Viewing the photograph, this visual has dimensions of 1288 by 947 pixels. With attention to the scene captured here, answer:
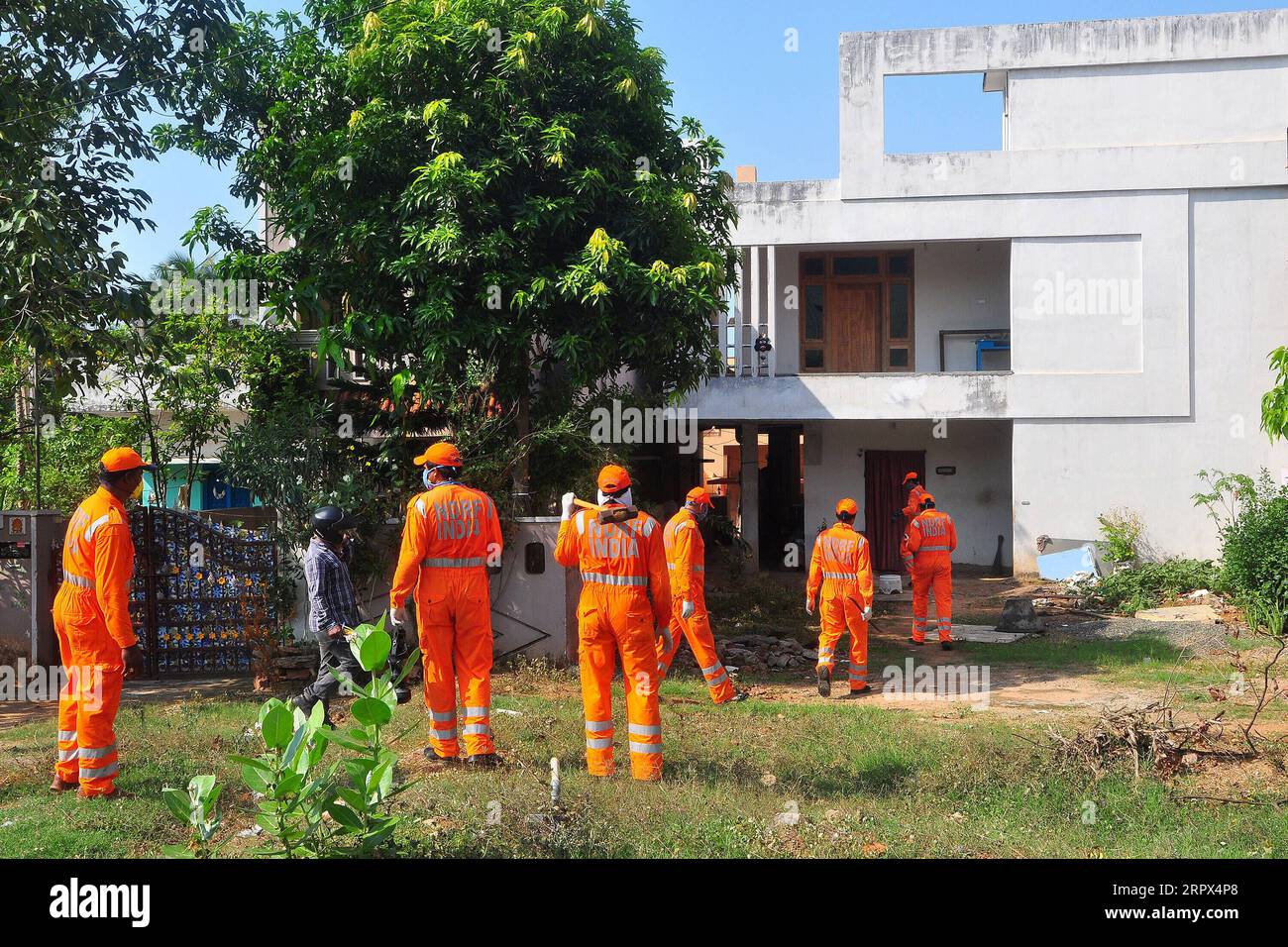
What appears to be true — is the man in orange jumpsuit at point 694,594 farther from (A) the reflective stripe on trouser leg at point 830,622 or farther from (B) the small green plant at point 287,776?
(B) the small green plant at point 287,776

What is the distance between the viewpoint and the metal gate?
397 inches

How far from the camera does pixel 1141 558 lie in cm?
1764

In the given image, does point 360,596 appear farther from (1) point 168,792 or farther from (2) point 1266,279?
(2) point 1266,279

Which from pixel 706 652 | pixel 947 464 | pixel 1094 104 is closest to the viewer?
pixel 706 652

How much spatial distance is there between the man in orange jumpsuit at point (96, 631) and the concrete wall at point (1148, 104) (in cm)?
1644

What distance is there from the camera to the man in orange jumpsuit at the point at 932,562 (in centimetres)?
1212

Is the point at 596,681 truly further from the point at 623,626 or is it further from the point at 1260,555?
the point at 1260,555

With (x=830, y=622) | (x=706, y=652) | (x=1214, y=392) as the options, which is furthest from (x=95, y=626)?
(x=1214, y=392)

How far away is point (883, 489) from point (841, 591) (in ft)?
36.3

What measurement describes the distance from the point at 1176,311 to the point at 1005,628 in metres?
7.59

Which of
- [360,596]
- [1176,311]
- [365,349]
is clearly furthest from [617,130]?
[1176,311]

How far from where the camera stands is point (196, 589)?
1020 centimetres

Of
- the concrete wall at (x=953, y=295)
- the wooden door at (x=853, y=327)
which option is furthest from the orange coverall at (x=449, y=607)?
the concrete wall at (x=953, y=295)

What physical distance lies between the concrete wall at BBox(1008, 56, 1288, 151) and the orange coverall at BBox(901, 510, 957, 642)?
29.8ft
